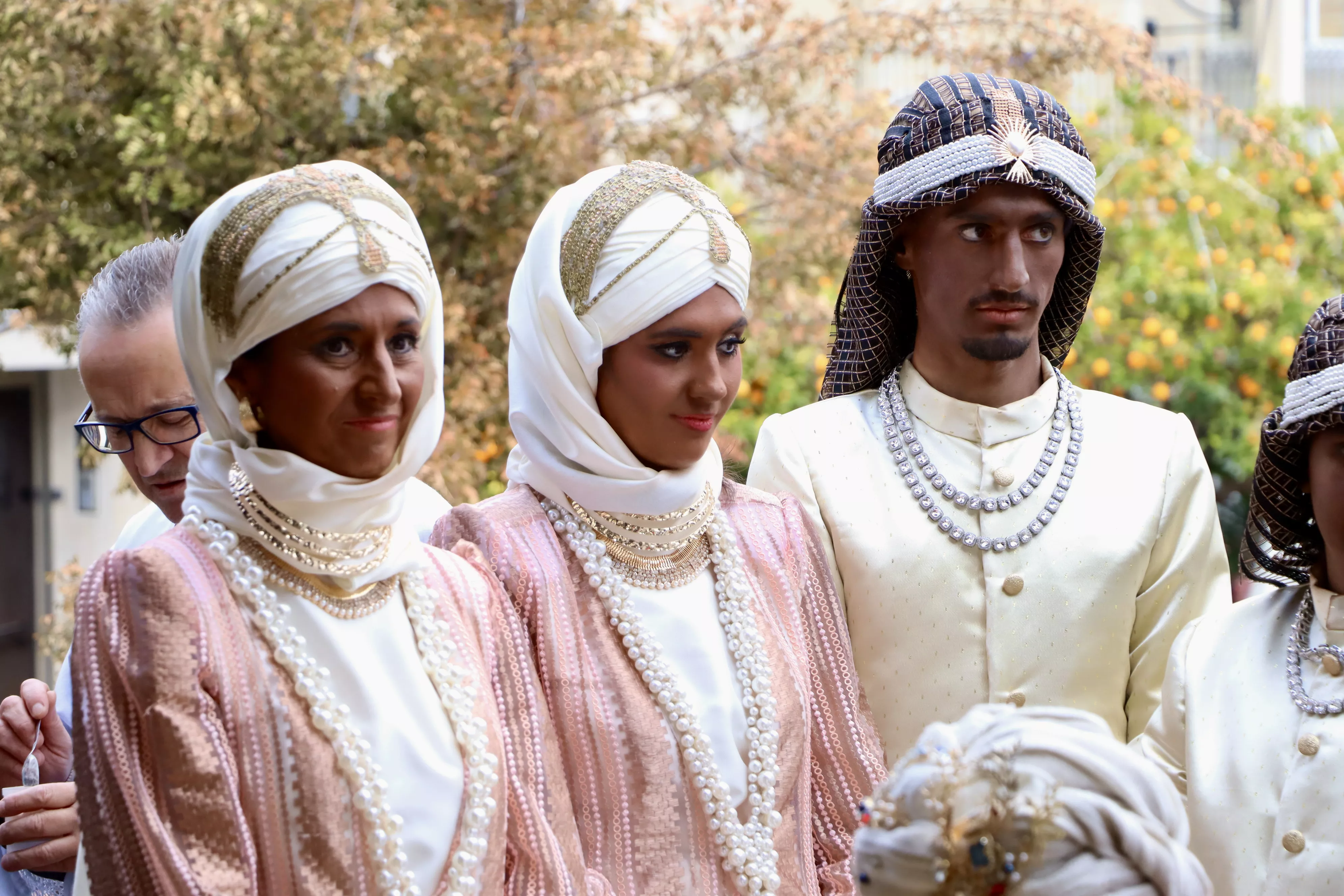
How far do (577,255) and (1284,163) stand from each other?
5.50 metres

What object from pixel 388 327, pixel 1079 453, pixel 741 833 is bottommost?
pixel 741 833

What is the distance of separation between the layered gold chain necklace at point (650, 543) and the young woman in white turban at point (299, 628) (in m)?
0.41

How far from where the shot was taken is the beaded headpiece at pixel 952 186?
307 centimetres

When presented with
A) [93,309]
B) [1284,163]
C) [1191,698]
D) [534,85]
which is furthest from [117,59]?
[1284,163]

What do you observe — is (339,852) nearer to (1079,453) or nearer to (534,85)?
(1079,453)

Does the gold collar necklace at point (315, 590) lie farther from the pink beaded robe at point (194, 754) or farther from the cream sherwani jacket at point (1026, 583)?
the cream sherwani jacket at point (1026, 583)

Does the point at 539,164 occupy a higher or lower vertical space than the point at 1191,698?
higher

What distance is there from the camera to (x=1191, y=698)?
9.06ft

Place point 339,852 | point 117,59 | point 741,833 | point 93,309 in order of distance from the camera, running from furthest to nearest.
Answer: point 117,59 → point 93,309 → point 741,833 → point 339,852

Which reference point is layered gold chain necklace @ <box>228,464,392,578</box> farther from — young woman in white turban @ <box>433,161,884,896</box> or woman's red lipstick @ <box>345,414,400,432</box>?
young woman in white turban @ <box>433,161,884,896</box>

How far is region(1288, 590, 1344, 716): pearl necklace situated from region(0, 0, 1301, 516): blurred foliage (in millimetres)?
3156

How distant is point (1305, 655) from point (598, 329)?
1.41 meters

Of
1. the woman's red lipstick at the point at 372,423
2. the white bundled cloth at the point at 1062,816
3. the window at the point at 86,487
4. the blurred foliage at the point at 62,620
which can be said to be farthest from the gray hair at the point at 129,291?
the window at the point at 86,487

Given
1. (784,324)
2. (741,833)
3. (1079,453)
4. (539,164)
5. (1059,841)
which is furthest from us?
(784,324)
